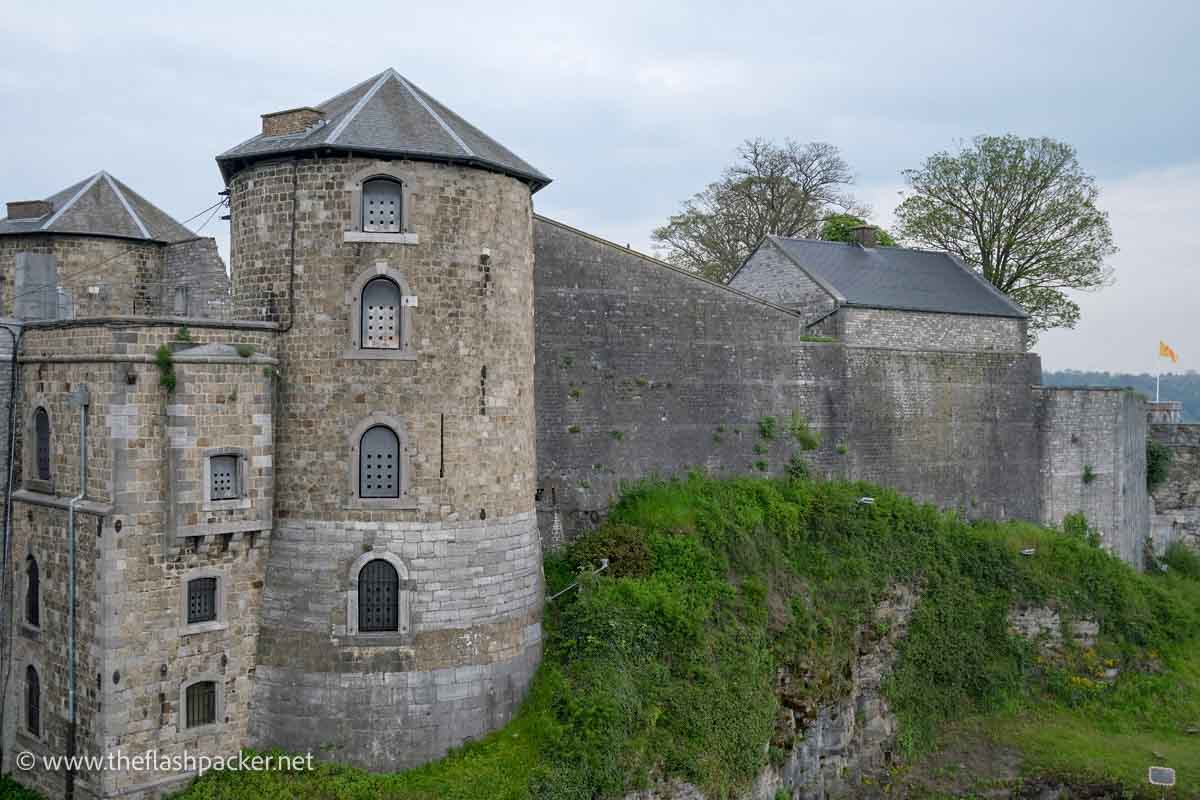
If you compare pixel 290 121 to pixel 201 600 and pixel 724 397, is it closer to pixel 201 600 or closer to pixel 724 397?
pixel 201 600

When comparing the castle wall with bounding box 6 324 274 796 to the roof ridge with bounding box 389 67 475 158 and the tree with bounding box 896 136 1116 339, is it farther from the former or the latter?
the tree with bounding box 896 136 1116 339

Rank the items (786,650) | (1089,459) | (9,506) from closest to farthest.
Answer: (9,506)
(786,650)
(1089,459)

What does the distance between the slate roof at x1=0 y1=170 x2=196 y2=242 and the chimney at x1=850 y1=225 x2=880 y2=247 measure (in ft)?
66.5

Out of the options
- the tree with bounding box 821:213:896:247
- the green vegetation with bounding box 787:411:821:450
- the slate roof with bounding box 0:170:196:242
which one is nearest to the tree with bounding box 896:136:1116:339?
the tree with bounding box 821:213:896:247

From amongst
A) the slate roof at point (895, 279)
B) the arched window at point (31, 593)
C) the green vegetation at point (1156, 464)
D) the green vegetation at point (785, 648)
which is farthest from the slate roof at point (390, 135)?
the green vegetation at point (1156, 464)

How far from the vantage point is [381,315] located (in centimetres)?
1595

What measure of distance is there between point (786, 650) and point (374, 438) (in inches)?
403

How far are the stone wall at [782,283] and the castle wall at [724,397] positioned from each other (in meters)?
2.29

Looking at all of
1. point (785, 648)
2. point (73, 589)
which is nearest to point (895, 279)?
point (785, 648)

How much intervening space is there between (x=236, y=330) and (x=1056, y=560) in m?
22.9

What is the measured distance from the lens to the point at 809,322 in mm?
27406

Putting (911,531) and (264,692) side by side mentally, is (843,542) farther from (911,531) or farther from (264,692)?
(264,692)

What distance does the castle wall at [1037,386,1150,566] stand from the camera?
29203 mm

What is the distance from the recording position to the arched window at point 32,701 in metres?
16.1
